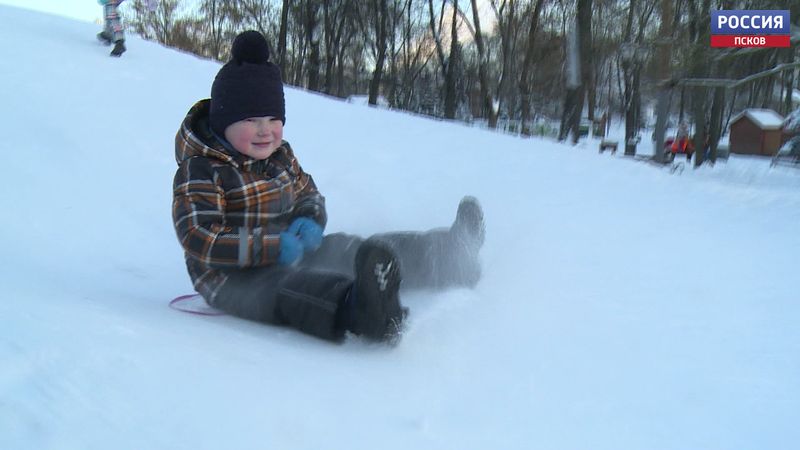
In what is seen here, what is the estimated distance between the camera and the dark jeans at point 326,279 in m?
1.72

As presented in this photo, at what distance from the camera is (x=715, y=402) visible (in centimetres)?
141

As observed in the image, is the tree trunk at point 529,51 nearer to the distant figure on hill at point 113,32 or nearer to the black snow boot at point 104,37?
the distant figure on hill at point 113,32

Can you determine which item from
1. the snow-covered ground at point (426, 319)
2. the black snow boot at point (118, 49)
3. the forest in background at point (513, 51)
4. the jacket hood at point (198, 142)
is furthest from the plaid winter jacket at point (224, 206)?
the forest in background at point (513, 51)

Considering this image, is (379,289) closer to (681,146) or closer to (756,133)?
(681,146)

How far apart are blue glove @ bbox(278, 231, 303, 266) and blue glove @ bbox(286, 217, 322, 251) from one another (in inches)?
2.4

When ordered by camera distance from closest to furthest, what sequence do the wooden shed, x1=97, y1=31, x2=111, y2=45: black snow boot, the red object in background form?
Result: x1=97, y1=31, x2=111, y2=45: black snow boot < the red object in background < the wooden shed

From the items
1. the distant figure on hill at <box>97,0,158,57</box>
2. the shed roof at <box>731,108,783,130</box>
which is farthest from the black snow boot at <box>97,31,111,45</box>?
the shed roof at <box>731,108,783,130</box>

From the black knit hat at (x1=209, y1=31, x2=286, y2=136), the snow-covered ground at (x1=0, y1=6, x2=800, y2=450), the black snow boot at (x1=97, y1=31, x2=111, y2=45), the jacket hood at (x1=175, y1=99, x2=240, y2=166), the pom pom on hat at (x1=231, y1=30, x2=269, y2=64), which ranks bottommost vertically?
the snow-covered ground at (x1=0, y1=6, x2=800, y2=450)

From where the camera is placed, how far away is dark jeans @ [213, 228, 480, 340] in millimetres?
1718

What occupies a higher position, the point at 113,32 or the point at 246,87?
the point at 113,32

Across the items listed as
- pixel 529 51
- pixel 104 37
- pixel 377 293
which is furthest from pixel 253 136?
pixel 529 51

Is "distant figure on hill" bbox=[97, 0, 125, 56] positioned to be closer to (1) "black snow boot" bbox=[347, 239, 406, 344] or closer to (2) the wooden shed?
(1) "black snow boot" bbox=[347, 239, 406, 344]

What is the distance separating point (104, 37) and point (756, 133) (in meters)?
23.6

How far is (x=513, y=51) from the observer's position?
24234 mm
